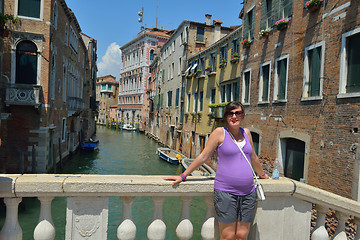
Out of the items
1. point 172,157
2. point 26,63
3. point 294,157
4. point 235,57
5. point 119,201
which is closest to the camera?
point 294,157

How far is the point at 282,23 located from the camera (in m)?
9.58

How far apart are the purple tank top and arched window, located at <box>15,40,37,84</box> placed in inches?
476

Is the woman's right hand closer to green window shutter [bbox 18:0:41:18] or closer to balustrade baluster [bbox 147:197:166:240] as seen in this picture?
balustrade baluster [bbox 147:197:166:240]

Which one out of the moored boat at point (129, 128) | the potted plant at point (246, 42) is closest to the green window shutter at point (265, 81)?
the potted plant at point (246, 42)

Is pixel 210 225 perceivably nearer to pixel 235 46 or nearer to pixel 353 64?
pixel 353 64

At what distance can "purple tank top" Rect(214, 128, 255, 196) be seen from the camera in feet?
7.12

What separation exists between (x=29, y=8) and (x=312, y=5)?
11111mm

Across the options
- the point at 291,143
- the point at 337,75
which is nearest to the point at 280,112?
the point at 291,143

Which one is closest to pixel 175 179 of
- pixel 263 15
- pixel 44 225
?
pixel 44 225

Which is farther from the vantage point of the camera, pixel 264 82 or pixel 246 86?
pixel 246 86

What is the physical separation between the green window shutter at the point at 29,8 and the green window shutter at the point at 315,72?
11.2 meters

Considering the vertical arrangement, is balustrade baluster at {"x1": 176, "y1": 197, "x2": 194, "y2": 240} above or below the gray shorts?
below

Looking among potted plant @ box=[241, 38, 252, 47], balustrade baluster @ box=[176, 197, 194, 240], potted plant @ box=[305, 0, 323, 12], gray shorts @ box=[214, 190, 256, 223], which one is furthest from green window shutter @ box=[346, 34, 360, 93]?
balustrade baluster @ box=[176, 197, 194, 240]

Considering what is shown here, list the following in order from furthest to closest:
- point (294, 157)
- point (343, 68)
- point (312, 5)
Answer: point (294, 157) → point (312, 5) → point (343, 68)
